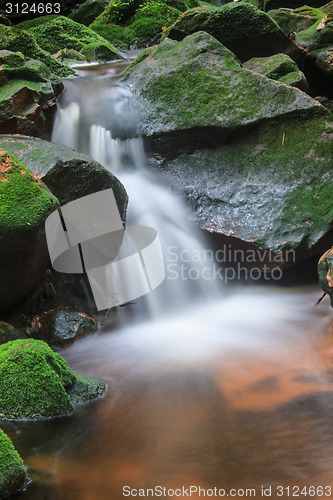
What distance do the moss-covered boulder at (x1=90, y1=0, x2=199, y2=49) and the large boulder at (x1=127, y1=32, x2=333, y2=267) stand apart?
5317 mm

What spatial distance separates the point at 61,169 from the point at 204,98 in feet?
7.84

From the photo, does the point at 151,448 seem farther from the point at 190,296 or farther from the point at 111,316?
the point at 190,296

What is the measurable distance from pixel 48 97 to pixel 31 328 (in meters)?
3.25

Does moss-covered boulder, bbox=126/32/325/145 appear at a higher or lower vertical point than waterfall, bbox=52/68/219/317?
higher

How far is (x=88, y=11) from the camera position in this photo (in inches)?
516

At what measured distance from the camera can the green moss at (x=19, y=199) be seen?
135 inches

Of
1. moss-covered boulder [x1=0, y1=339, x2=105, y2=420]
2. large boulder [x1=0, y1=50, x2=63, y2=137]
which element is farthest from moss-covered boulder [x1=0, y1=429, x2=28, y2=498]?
large boulder [x1=0, y1=50, x2=63, y2=137]

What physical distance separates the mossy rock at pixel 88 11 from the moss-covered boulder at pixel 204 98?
7959 mm

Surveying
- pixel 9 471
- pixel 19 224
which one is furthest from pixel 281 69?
pixel 9 471

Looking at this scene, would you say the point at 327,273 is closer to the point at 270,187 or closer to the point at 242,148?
the point at 270,187

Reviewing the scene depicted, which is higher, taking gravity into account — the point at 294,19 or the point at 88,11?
the point at 88,11

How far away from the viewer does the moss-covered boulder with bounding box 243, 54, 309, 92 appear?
603cm

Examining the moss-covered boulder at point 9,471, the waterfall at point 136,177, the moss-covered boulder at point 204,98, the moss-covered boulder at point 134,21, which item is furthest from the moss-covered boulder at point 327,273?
the moss-covered boulder at point 134,21

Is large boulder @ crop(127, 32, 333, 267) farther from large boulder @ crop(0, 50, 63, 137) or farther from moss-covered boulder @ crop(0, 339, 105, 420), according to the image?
moss-covered boulder @ crop(0, 339, 105, 420)
